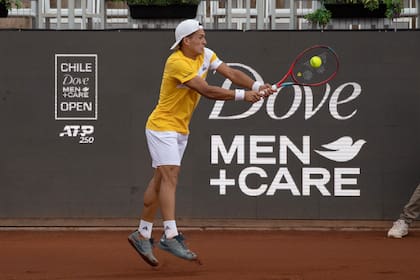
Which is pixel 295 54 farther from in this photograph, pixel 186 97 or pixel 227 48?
pixel 186 97

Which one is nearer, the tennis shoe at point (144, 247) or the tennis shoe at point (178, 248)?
the tennis shoe at point (178, 248)

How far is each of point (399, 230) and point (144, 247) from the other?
317cm

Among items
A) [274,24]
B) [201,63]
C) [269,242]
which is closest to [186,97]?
[201,63]

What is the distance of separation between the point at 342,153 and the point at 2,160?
11.0ft

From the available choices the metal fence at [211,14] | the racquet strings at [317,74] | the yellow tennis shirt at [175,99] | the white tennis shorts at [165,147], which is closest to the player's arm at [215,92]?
the yellow tennis shirt at [175,99]

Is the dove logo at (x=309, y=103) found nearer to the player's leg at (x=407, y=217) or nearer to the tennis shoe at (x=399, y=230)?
the player's leg at (x=407, y=217)

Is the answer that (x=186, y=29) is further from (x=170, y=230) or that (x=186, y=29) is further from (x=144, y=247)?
(x=144, y=247)

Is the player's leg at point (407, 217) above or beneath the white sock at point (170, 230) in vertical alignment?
beneath

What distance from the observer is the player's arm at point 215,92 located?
752 centimetres

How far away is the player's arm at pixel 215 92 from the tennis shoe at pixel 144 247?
46.6 inches

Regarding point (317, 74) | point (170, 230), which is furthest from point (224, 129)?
point (170, 230)

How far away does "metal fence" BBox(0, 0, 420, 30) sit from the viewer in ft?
41.9

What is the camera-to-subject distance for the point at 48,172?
1066 centimetres

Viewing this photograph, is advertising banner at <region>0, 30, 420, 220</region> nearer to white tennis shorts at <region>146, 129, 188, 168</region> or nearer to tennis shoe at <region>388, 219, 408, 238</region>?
tennis shoe at <region>388, 219, 408, 238</region>
